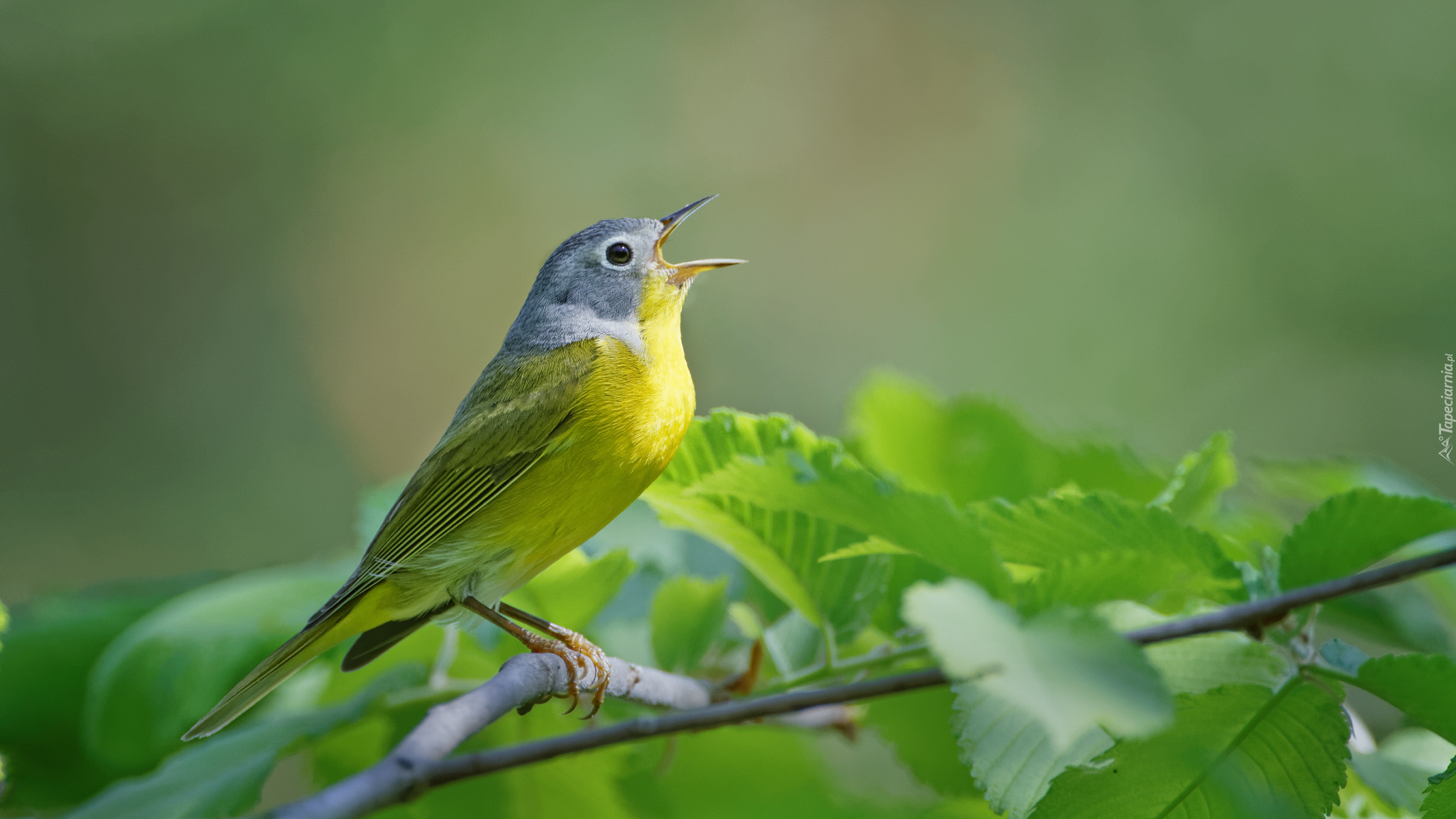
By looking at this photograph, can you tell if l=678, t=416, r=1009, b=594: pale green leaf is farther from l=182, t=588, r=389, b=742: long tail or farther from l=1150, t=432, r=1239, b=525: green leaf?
l=182, t=588, r=389, b=742: long tail

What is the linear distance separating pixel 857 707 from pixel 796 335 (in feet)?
17.0

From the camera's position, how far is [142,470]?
6.57 metres

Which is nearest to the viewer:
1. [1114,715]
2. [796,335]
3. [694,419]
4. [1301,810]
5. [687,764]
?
[1114,715]

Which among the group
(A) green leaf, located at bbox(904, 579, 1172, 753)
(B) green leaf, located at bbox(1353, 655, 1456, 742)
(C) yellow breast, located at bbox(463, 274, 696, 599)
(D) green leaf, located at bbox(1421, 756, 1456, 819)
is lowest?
(D) green leaf, located at bbox(1421, 756, 1456, 819)

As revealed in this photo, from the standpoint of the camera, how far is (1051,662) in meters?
0.49

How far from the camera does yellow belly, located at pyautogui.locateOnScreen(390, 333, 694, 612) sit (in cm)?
109

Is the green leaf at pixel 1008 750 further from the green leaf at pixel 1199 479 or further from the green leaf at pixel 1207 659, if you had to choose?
the green leaf at pixel 1199 479

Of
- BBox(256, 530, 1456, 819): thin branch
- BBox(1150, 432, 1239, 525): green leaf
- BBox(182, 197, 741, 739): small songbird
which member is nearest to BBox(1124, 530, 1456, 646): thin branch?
BBox(256, 530, 1456, 819): thin branch

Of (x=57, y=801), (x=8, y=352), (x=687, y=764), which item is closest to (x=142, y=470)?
(x=8, y=352)

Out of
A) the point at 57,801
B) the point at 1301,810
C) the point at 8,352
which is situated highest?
the point at 8,352

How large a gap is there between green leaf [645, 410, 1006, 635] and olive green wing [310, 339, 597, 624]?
405 millimetres

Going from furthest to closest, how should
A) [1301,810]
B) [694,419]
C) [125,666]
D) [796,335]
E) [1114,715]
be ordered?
[796,335], [125,666], [694,419], [1301,810], [1114,715]

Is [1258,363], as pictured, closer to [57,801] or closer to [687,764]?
[687,764]

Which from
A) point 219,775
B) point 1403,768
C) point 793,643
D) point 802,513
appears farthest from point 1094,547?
point 219,775
